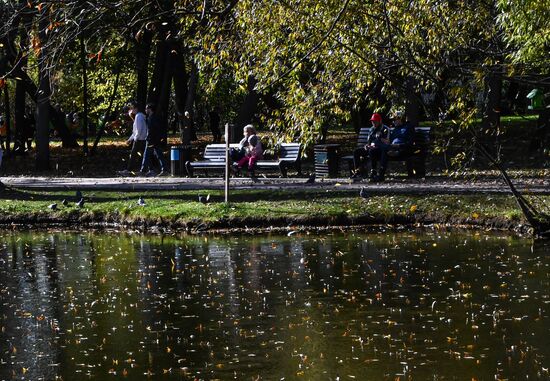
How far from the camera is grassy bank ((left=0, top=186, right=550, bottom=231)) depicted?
66.9 feet

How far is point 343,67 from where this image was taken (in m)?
15.2

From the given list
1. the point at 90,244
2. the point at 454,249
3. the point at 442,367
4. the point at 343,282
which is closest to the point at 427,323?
the point at 442,367

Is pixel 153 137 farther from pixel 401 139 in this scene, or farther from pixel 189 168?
pixel 401 139

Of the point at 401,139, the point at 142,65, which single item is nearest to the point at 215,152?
the point at 401,139

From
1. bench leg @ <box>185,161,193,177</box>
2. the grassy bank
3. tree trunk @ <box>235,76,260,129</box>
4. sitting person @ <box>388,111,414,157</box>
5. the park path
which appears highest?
tree trunk @ <box>235,76,260,129</box>

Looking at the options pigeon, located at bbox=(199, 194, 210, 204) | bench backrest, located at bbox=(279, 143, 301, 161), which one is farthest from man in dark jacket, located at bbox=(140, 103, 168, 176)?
pigeon, located at bbox=(199, 194, 210, 204)

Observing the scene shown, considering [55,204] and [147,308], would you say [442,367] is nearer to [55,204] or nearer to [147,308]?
[147,308]

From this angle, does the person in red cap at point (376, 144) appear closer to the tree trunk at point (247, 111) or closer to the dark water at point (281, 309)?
the dark water at point (281, 309)

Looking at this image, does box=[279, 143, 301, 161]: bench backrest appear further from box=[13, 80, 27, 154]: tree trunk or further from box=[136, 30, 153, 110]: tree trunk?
box=[13, 80, 27, 154]: tree trunk

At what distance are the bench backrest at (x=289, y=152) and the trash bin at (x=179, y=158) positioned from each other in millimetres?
2916

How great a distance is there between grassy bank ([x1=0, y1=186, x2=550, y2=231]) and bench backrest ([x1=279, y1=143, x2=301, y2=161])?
4185 millimetres

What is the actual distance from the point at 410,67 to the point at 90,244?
21.9ft

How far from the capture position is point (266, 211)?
21.2 m

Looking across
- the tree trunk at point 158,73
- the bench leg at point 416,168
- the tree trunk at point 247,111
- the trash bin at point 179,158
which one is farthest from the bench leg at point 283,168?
the tree trunk at point 158,73
